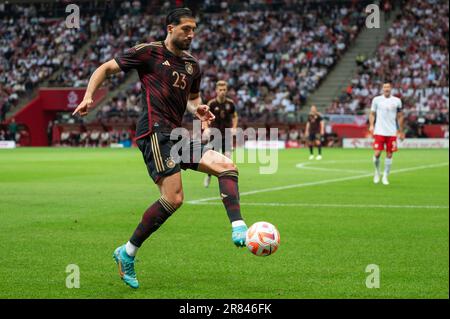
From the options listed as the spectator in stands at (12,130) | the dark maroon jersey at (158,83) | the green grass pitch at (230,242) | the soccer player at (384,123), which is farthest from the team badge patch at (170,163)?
the spectator in stands at (12,130)

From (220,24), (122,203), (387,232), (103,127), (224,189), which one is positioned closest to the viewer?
(224,189)

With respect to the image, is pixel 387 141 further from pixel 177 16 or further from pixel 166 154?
pixel 166 154

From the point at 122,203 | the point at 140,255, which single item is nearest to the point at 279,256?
the point at 140,255

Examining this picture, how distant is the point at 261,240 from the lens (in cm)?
707

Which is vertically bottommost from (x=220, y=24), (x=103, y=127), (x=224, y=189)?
(x=103, y=127)

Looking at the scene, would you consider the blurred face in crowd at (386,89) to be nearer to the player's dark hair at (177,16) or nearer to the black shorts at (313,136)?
the player's dark hair at (177,16)

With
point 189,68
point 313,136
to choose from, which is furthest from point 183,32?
point 313,136

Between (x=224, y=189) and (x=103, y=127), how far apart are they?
45.1m

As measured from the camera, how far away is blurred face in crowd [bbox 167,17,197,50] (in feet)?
24.7

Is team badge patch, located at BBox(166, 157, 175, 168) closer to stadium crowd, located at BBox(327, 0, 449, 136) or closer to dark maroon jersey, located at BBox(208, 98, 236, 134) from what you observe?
dark maroon jersey, located at BBox(208, 98, 236, 134)

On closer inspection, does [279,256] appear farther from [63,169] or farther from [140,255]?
[63,169]

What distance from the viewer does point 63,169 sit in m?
25.9

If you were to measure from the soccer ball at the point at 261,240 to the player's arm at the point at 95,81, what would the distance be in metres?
1.87
